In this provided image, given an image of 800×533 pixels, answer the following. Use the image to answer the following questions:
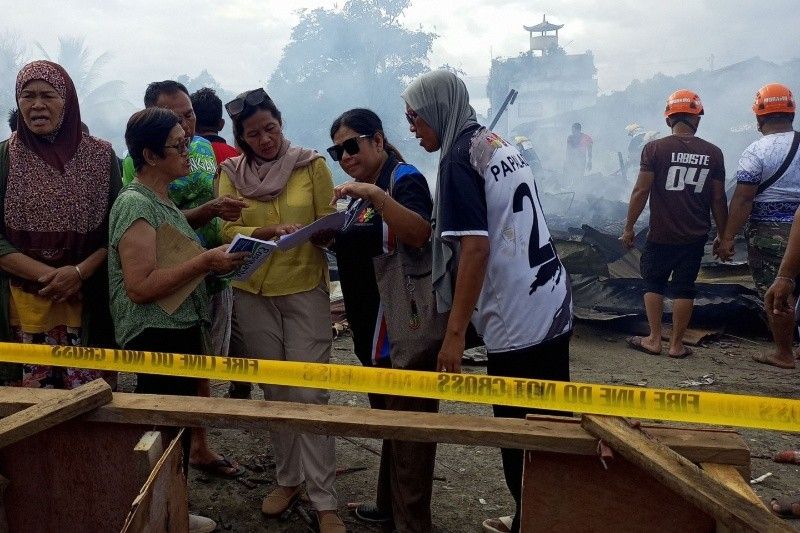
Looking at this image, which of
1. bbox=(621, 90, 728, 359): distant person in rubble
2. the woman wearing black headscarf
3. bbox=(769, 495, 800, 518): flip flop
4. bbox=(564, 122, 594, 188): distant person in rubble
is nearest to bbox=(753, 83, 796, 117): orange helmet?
bbox=(621, 90, 728, 359): distant person in rubble

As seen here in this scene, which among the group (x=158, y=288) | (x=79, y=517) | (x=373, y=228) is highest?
(x=373, y=228)

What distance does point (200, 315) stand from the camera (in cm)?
263

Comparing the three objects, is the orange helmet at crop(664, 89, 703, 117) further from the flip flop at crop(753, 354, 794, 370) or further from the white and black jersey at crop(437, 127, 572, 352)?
the white and black jersey at crop(437, 127, 572, 352)

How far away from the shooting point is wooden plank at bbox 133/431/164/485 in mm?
1773

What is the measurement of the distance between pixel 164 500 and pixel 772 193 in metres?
5.13

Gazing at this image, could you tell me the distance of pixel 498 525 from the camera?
2844mm

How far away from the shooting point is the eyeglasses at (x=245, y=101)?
2.77m

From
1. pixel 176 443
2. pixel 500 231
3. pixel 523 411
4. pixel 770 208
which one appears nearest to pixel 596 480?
pixel 523 411

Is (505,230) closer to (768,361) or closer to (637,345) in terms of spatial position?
(637,345)

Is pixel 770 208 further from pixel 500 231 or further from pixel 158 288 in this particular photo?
pixel 158 288

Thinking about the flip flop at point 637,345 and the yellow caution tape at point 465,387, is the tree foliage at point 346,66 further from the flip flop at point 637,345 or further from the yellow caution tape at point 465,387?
the yellow caution tape at point 465,387

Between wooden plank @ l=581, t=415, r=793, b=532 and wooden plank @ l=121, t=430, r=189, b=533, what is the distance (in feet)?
4.03

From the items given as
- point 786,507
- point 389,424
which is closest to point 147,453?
point 389,424

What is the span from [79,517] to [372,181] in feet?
5.59
